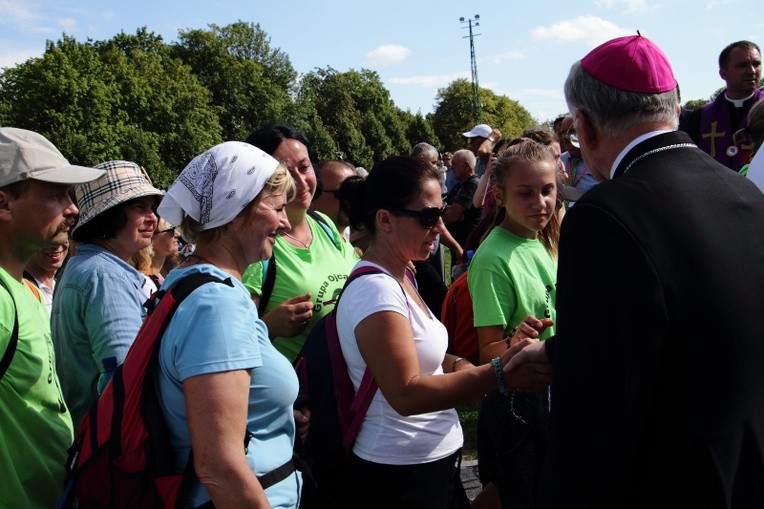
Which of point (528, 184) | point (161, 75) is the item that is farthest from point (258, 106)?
point (528, 184)

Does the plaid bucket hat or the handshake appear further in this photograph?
the plaid bucket hat

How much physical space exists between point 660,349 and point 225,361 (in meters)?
1.07

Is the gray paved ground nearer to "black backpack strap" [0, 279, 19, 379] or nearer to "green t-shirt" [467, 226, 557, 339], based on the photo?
"green t-shirt" [467, 226, 557, 339]

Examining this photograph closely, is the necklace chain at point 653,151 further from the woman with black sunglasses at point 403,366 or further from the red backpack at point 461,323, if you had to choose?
the red backpack at point 461,323

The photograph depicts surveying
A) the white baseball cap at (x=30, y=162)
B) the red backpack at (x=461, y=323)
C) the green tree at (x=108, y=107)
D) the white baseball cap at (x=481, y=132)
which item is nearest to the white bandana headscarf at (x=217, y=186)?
the white baseball cap at (x=30, y=162)

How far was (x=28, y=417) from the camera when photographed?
2.27m

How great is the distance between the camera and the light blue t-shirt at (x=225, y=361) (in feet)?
6.03

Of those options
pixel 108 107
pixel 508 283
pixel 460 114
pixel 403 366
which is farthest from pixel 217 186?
pixel 460 114

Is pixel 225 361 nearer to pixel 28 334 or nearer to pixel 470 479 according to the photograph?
pixel 28 334

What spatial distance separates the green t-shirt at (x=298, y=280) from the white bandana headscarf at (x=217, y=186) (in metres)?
1.11

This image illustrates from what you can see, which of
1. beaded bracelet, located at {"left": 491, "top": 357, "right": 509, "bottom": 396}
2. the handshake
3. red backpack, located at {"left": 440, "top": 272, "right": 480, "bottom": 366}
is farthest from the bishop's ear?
red backpack, located at {"left": 440, "top": 272, "right": 480, "bottom": 366}

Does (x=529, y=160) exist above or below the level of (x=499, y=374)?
above

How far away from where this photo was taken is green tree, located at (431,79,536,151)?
89.1 metres

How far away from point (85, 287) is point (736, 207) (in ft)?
7.84
